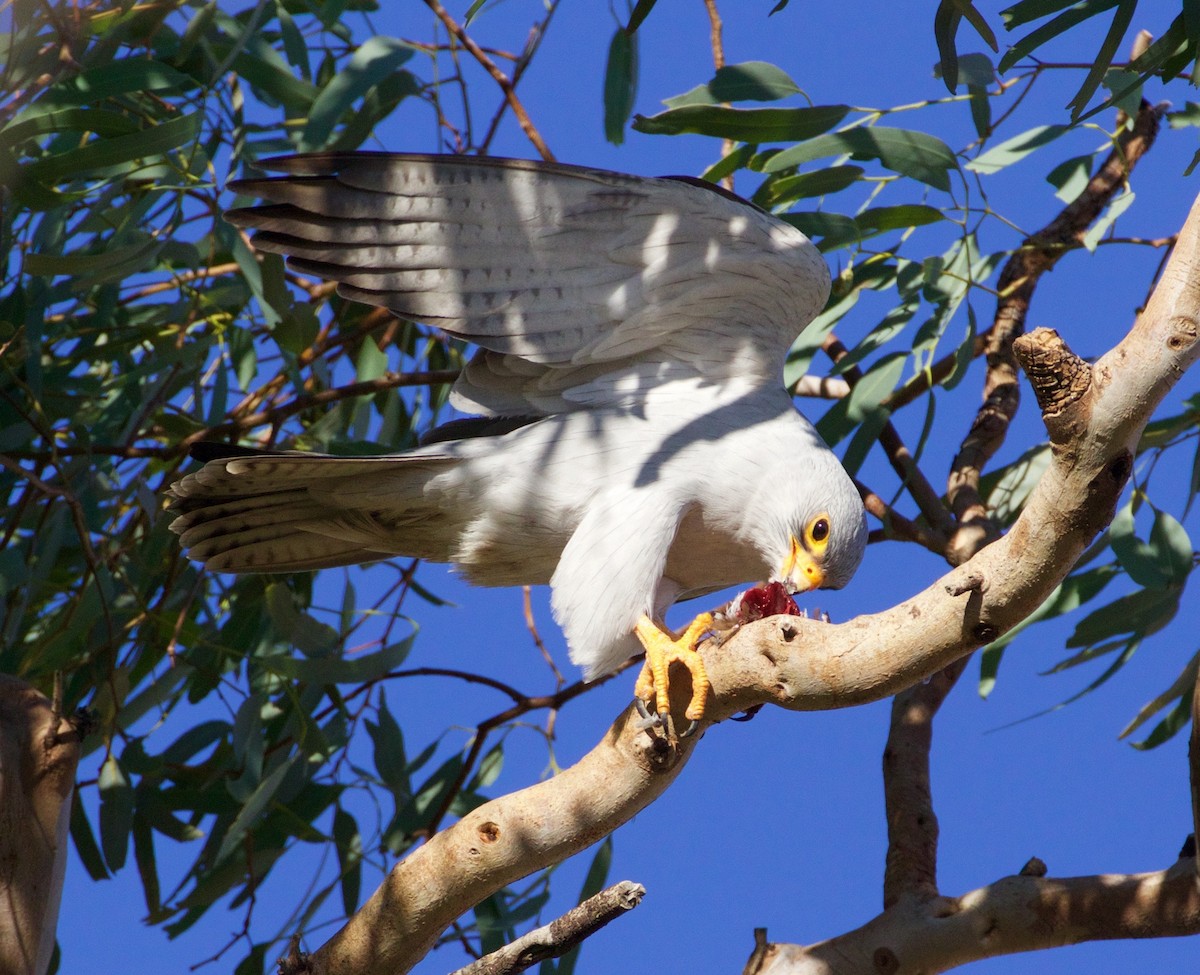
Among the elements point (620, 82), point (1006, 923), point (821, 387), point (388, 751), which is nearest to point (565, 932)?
point (1006, 923)

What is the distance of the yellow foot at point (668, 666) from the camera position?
2584 millimetres

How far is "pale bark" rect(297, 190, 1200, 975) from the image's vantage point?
1.97 metres

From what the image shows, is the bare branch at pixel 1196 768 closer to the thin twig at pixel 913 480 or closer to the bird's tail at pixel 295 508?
the thin twig at pixel 913 480

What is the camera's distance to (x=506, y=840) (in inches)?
103

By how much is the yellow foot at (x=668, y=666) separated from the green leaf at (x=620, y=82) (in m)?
1.61

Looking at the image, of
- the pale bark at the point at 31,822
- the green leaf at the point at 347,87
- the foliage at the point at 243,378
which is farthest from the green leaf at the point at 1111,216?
the pale bark at the point at 31,822

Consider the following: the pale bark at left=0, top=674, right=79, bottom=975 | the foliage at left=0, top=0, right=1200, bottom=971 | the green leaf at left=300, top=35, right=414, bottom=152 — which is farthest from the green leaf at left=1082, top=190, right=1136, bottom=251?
the pale bark at left=0, top=674, right=79, bottom=975

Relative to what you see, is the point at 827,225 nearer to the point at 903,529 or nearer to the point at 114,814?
the point at 903,529

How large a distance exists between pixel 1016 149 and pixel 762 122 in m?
0.78

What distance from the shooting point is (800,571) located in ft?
10.4

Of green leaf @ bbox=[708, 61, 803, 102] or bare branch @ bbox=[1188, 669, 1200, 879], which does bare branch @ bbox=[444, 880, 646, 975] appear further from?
green leaf @ bbox=[708, 61, 803, 102]

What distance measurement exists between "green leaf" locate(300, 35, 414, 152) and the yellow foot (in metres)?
1.51

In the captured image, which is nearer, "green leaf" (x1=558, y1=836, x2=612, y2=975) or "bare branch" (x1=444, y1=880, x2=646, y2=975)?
"bare branch" (x1=444, y1=880, x2=646, y2=975)

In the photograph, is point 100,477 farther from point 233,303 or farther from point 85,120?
point 85,120
